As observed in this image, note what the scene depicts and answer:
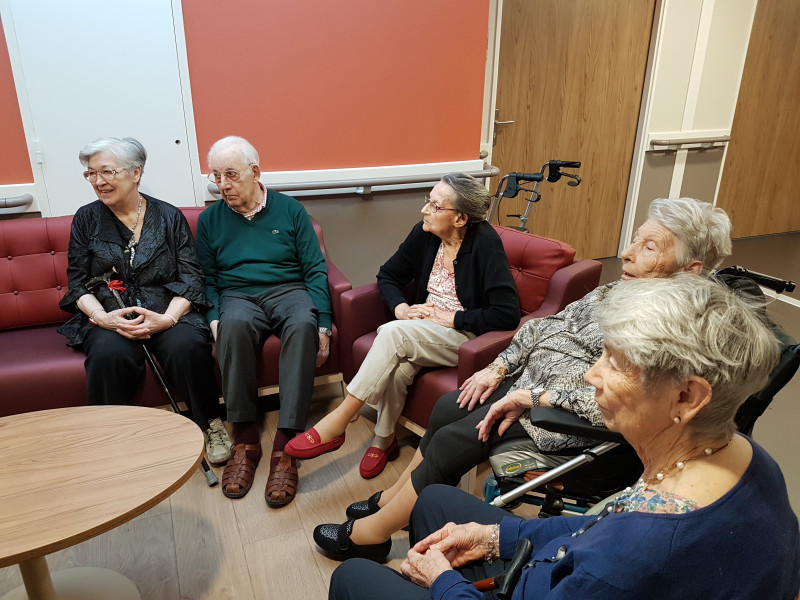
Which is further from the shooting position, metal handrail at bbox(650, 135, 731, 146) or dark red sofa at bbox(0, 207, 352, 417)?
metal handrail at bbox(650, 135, 731, 146)

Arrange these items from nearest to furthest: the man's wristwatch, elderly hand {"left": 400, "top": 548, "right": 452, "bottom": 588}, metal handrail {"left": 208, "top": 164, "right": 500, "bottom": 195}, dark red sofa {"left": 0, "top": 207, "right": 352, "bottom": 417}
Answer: elderly hand {"left": 400, "top": 548, "right": 452, "bottom": 588} < the man's wristwatch < dark red sofa {"left": 0, "top": 207, "right": 352, "bottom": 417} < metal handrail {"left": 208, "top": 164, "right": 500, "bottom": 195}

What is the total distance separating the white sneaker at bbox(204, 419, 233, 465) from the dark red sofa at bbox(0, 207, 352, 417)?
22cm

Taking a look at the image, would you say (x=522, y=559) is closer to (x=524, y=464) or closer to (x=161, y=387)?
(x=524, y=464)

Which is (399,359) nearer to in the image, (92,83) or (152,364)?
(152,364)

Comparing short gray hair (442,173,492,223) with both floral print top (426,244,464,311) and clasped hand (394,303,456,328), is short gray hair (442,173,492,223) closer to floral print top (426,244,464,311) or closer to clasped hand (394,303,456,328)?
floral print top (426,244,464,311)

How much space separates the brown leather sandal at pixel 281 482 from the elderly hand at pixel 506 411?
2.65 ft

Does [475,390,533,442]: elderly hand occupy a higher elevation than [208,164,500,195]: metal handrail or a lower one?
lower

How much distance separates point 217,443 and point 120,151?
122 centimetres

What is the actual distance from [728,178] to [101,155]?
16.2 feet

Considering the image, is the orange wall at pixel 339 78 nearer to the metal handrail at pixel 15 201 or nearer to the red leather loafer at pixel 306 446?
the metal handrail at pixel 15 201

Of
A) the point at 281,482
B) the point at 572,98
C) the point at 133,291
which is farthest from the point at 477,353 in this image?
the point at 572,98

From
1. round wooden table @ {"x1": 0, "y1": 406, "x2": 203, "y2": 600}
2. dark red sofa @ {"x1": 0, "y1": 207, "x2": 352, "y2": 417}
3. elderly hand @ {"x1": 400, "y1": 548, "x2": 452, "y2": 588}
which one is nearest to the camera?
elderly hand @ {"x1": 400, "y1": 548, "x2": 452, "y2": 588}

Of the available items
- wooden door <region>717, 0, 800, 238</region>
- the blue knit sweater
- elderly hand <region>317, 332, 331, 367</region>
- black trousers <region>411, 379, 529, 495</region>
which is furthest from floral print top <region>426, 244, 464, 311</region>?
wooden door <region>717, 0, 800, 238</region>

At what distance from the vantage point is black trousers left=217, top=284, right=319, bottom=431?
2305 mm
